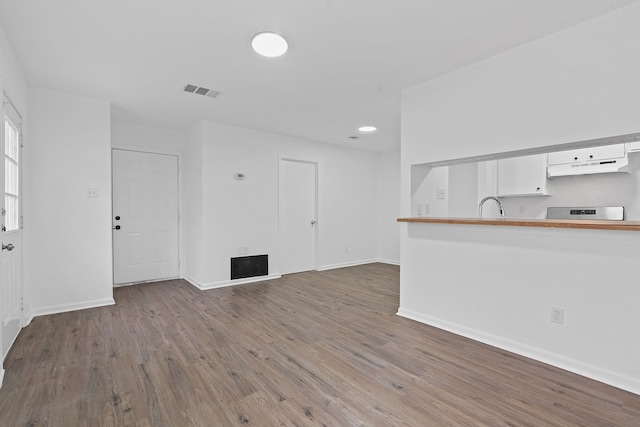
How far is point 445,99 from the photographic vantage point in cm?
292

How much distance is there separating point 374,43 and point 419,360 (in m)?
2.46

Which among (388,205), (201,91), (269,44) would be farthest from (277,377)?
(388,205)

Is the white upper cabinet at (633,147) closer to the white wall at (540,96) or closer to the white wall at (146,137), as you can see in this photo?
the white wall at (540,96)

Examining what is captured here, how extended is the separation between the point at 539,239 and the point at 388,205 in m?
4.28

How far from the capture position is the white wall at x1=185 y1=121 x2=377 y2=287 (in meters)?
4.48

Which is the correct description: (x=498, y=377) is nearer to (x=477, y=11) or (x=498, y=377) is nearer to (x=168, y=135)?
(x=477, y=11)

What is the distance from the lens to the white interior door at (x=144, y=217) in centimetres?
462

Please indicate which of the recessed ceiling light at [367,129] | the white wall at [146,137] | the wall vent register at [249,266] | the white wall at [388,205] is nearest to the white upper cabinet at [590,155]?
the recessed ceiling light at [367,129]

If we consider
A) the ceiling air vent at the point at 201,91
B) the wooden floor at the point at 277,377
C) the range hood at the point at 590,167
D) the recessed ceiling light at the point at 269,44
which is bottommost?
the wooden floor at the point at 277,377

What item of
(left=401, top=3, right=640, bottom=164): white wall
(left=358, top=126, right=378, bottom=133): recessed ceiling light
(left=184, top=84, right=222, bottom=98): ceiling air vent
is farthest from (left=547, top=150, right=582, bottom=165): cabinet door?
(left=184, top=84, right=222, bottom=98): ceiling air vent

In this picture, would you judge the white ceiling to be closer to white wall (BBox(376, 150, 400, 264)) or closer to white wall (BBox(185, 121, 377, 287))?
white wall (BBox(185, 121, 377, 287))

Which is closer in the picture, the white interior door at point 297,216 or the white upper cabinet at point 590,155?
the white upper cabinet at point 590,155

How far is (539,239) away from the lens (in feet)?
7.72

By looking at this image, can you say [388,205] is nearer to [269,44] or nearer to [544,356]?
[544,356]
